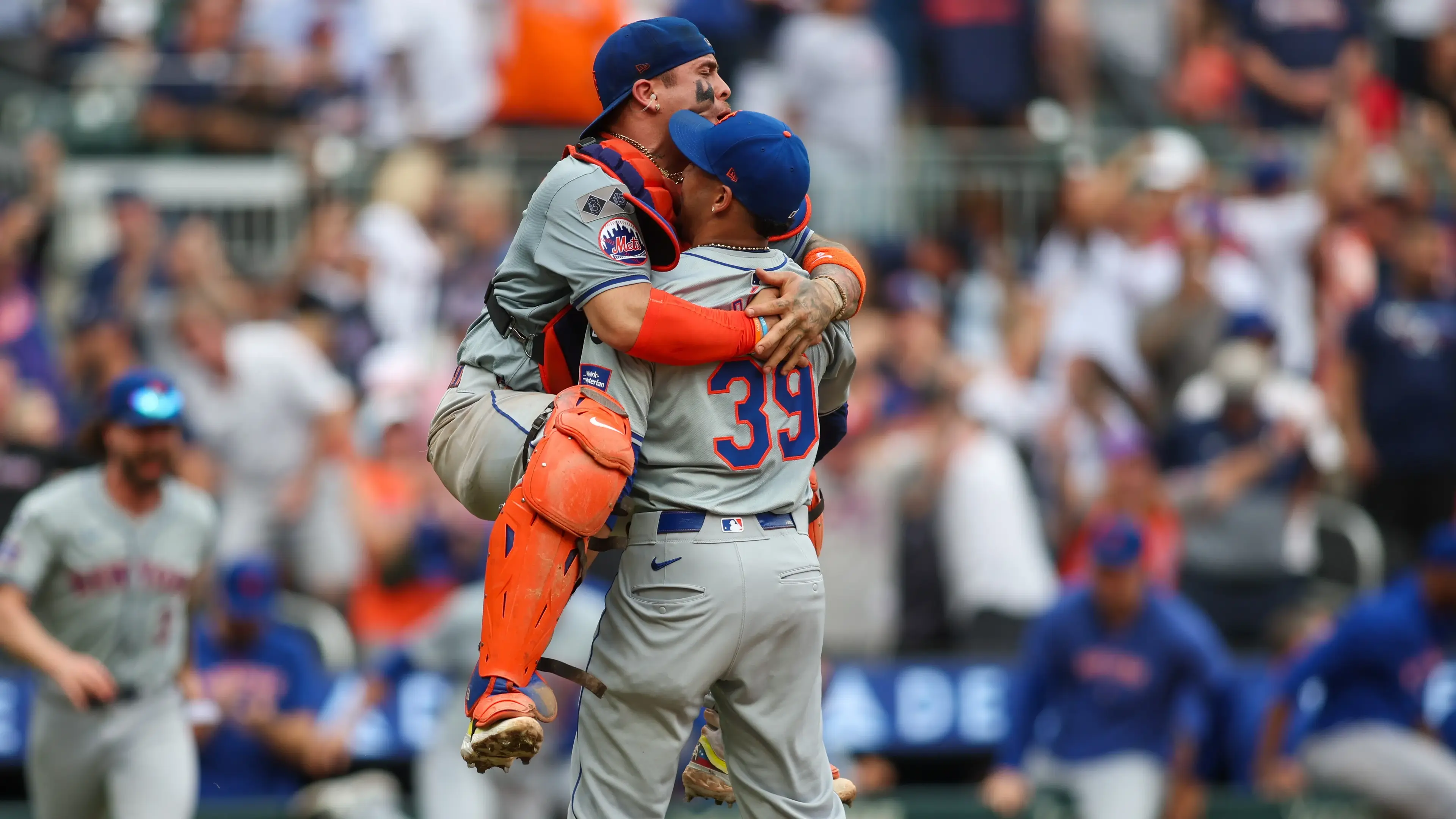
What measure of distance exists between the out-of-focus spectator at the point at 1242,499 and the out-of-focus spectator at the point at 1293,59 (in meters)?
3.68

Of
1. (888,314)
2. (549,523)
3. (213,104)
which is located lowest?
(888,314)

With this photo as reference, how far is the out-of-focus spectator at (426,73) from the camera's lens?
40.9 ft

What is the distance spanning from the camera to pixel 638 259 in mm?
4945

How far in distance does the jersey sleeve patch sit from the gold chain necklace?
0.83 feet

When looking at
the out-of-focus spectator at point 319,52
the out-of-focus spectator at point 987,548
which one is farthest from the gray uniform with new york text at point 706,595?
the out-of-focus spectator at point 319,52

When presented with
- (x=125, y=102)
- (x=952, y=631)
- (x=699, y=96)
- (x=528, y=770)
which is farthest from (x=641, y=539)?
(x=125, y=102)

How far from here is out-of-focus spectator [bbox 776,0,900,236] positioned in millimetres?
12758

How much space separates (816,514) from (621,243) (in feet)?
3.71

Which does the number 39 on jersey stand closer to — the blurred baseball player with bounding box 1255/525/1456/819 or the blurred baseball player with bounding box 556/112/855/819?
the blurred baseball player with bounding box 556/112/855/819

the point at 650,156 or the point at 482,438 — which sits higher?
the point at 650,156

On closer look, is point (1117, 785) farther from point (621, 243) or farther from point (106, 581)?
point (621, 243)

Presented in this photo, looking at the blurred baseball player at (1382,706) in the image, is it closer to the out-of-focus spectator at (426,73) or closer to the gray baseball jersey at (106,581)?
the gray baseball jersey at (106,581)

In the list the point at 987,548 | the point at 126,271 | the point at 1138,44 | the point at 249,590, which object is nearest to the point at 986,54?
the point at 1138,44

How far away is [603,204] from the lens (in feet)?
16.3
